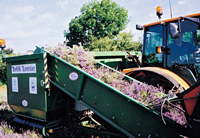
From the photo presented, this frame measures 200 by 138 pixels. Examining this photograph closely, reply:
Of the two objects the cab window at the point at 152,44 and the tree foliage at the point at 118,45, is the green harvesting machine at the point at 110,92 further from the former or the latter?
the tree foliage at the point at 118,45

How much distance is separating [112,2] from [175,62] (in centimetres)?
2332

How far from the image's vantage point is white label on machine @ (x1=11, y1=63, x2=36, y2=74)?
3.91 metres

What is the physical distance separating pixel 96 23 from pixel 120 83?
71.3 feet

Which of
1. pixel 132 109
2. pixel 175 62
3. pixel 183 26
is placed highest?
pixel 183 26

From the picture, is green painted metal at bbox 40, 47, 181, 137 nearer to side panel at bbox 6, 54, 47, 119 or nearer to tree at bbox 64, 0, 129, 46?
side panel at bbox 6, 54, 47, 119

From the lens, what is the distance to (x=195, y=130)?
→ 7.60ft

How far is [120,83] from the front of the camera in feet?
11.1

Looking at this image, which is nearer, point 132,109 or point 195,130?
point 195,130

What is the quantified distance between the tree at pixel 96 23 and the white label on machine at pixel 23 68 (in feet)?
61.1

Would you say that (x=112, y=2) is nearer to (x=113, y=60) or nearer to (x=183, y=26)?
(x=113, y=60)

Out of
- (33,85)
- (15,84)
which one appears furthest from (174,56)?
(15,84)

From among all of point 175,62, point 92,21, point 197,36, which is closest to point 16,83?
point 175,62

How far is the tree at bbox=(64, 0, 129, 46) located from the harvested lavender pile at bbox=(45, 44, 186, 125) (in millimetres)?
19114

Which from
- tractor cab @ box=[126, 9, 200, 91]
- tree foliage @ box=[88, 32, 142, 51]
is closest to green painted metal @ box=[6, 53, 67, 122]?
tractor cab @ box=[126, 9, 200, 91]
